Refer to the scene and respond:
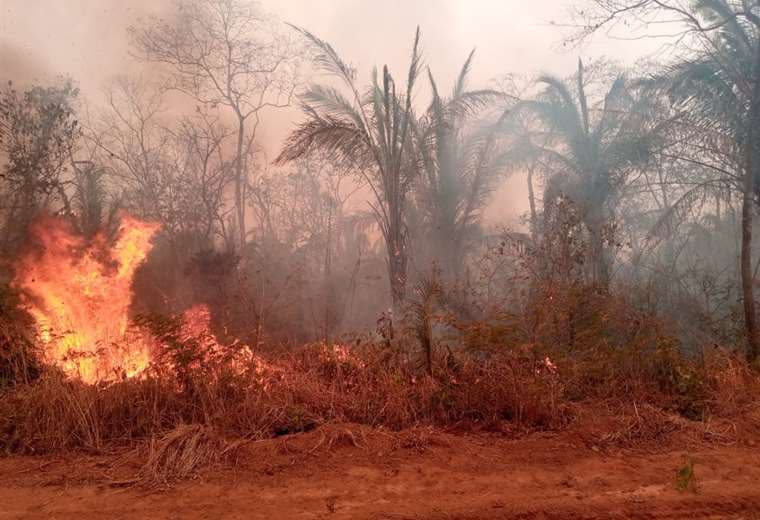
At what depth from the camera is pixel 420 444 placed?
4.98m

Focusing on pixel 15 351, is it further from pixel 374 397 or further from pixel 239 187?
pixel 239 187

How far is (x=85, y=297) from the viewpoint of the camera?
8.08m

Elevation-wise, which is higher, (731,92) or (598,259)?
(731,92)

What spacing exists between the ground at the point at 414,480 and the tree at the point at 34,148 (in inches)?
318

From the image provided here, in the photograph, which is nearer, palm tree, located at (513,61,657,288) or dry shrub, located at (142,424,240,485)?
dry shrub, located at (142,424,240,485)

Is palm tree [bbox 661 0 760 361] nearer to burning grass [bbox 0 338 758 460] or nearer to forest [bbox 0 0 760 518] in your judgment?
forest [bbox 0 0 760 518]

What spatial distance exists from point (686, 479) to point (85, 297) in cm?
783

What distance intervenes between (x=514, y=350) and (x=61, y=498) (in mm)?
4354

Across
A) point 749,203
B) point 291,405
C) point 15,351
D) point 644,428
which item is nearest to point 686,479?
point 644,428

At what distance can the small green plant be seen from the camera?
13.6ft

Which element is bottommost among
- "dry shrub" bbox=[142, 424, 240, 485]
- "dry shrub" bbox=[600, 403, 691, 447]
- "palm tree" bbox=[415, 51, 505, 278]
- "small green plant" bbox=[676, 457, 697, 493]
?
"small green plant" bbox=[676, 457, 697, 493]

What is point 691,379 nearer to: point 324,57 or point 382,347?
point 382,347

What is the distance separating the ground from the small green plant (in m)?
0.03

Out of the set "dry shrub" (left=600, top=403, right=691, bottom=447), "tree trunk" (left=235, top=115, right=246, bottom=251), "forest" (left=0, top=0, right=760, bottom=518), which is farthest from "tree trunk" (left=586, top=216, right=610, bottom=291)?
"tree trunk" (left=235, top=115, right=246, bottom=251)
